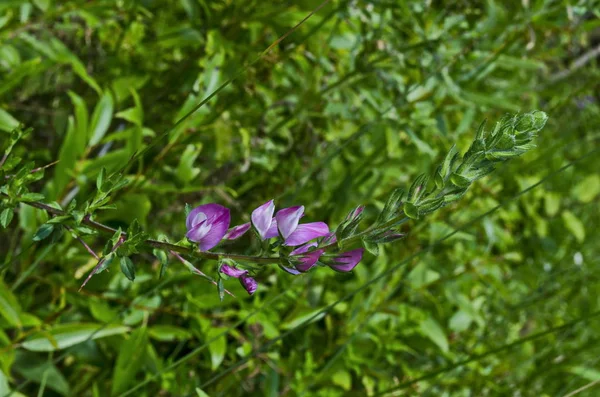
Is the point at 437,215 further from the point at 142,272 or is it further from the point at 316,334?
the point at 142,272

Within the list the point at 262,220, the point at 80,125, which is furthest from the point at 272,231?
the point at 80,125

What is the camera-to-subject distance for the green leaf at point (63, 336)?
3.73 ft

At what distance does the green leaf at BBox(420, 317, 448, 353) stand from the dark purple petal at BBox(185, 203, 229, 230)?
0.98m

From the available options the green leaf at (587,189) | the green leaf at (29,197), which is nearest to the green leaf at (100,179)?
the green leaf at (29,197)

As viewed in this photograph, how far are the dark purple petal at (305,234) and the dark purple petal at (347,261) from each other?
0.02 meters

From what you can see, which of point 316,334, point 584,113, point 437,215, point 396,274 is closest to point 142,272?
point 316,334

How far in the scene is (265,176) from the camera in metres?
1.55

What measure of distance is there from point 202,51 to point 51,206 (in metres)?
0.89

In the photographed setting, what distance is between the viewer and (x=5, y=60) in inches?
54.3

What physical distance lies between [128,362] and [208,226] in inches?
25.8

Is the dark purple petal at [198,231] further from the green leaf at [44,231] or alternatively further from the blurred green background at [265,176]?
the blurred green background at [265,176]

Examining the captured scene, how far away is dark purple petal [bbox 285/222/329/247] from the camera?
600mm

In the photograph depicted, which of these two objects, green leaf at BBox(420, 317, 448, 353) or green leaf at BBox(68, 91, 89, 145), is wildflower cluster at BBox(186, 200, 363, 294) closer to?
green leaf at BBox(68, 91, 89, 145)

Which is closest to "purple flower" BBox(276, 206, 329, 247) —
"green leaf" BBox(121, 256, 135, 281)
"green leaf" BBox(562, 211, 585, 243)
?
"green leaf" BBox(121, 256, 135, 281)
